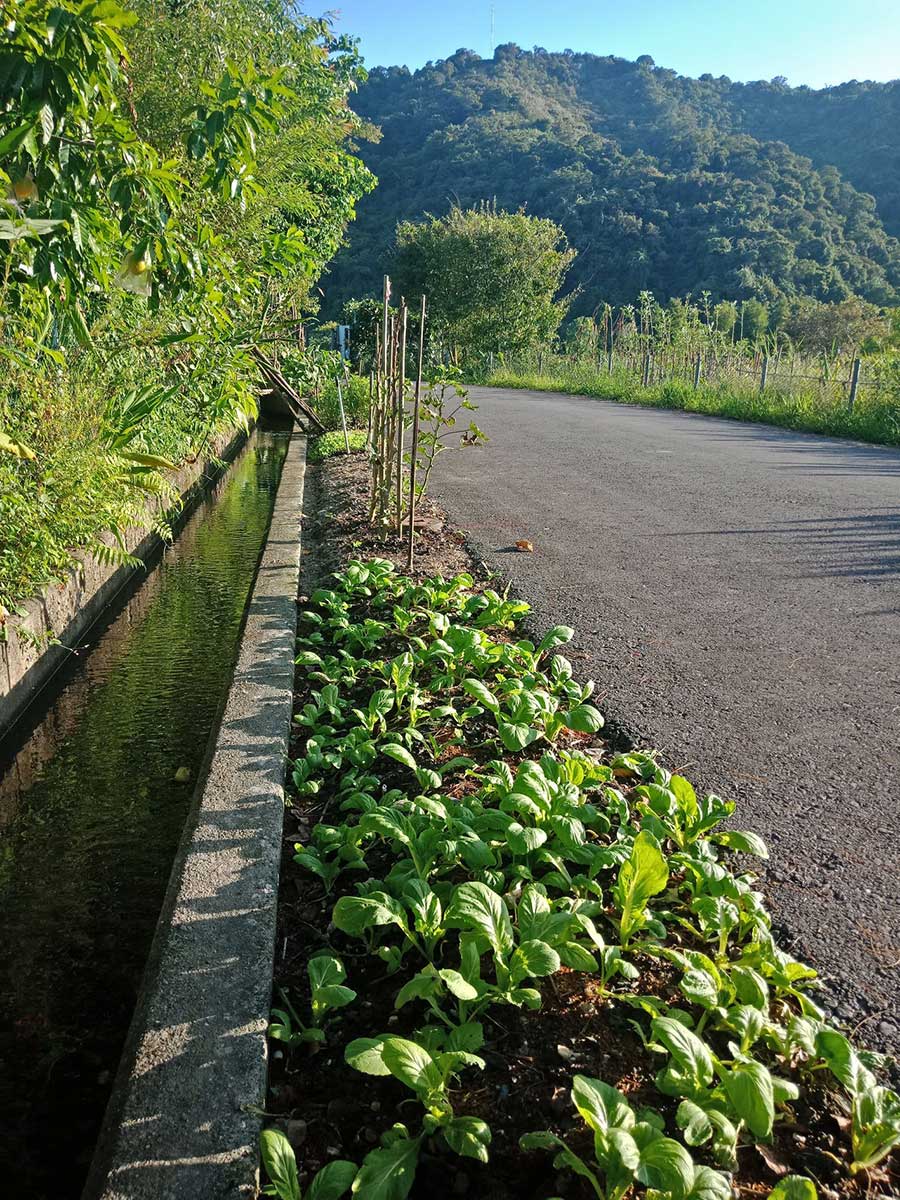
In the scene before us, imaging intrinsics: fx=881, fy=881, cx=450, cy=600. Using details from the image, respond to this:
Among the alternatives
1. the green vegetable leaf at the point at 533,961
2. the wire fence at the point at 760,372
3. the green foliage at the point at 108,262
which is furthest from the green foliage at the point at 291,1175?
the wire fence at the point at 760,372

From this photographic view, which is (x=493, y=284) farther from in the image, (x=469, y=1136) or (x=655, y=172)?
(x=469, y=1136)

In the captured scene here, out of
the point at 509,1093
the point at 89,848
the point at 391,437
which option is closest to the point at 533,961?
the point at 509,1093

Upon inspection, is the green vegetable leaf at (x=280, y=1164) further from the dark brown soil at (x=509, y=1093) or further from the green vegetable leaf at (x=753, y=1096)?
the green vegetable leaf at (x=753, y=1096)

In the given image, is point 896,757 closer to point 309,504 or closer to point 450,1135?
point 450,1135

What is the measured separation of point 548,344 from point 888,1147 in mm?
Answer: 34542

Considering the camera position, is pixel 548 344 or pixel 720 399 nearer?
pixel 720 399

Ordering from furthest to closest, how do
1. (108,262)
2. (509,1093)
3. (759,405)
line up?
(759,405), (108,262), (509,1093)

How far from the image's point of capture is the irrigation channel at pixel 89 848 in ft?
6.64

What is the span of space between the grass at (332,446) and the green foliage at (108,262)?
1766 millimetres

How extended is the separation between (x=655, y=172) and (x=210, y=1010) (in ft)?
184

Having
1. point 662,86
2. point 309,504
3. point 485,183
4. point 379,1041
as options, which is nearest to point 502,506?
point 309,504

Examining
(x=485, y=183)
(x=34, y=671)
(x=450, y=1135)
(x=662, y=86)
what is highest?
(x=662, y=86)

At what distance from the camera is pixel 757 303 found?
3756 cm

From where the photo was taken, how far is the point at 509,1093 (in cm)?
159
